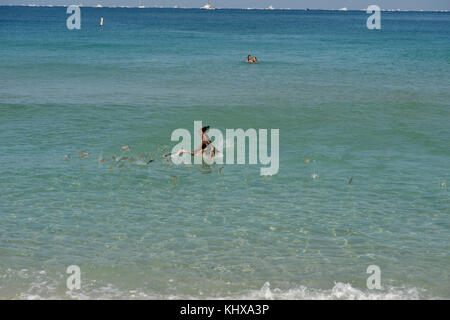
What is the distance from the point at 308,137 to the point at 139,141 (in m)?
6.26

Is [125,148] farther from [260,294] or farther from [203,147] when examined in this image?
[260,294]

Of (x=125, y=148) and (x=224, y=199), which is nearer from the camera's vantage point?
(x=224, y=199)

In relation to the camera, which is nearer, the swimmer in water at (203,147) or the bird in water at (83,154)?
the swimmer in water at (203,147)

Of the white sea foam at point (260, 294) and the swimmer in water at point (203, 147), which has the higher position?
the swimmer in water at point (203, 147)

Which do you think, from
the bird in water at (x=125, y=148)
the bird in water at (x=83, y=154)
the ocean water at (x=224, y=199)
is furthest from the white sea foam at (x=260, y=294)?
the bird in water at (x=125, y=148)

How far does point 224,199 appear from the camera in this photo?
14.0 meters

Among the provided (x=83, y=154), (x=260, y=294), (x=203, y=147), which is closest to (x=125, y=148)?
(x=83, y=154)

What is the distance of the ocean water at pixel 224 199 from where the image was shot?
9.95 metres

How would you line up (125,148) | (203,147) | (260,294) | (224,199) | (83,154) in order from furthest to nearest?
1. (125,148)
2. (83,154)
3. (203,147)
4. (224,199)
5. (260,294)

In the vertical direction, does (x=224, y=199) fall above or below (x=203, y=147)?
below

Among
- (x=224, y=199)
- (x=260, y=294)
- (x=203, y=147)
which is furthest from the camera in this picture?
(x=203, y=147)

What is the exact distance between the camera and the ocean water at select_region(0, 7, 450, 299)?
9945 mm

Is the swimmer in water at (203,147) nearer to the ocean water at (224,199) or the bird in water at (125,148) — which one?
the ocean water at (224,199)

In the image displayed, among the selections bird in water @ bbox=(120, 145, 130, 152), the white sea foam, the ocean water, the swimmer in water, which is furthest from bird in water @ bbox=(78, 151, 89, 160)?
the white sea foam
